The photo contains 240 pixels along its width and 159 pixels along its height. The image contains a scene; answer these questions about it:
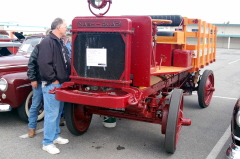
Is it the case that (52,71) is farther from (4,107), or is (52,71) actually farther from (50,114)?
(4,107)

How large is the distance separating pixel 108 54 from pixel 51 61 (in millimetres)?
885

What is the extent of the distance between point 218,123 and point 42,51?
380cm

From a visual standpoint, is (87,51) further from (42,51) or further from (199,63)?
(199,63)

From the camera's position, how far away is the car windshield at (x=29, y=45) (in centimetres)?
625

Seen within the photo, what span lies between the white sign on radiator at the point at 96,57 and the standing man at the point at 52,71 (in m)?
0.53

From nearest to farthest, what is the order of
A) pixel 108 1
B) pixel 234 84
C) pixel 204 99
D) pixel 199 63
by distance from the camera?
pixel 108 1 → pixel 199 63 → pixel 204 99 → pixel 234 84

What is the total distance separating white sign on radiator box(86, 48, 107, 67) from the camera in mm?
3508

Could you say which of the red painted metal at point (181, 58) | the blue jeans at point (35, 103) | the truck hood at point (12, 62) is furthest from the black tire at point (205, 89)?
the truck hood at point (12, 62)

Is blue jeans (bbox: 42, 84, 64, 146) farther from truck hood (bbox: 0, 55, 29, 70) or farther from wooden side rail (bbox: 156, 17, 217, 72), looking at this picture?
wooden side rail (bbox: 156, 17, 217, 72)

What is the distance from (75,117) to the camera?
14.4 feet

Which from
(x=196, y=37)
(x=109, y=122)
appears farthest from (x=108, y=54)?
(x=196, y=37)

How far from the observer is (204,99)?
633 centimetres

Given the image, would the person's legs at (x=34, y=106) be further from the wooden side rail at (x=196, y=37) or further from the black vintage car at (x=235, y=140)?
the black vintage car at (x=235, y=140)

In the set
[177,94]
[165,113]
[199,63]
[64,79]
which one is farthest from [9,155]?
[199,63]
